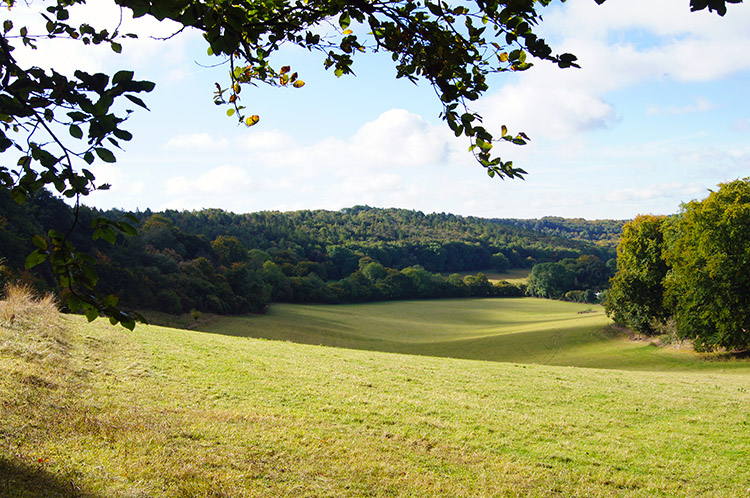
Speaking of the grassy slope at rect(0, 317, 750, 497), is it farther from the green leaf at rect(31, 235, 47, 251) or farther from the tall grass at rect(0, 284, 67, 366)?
the green leaf at rect(31, 235, 47, 251)

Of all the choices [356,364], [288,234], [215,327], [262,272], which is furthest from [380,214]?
[356,364]

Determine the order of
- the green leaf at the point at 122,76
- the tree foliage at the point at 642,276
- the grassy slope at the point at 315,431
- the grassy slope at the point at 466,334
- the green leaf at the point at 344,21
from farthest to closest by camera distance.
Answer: the tree foliage at the point at 642,276 < the grassy slope at the point at 466,334 < the grassy slope at the point at 315,431 < the green leaf at the point at 344,21 < the green leaf at the point at 122,76

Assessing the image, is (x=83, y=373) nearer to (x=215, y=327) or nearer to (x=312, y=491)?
(x=312, y=491)

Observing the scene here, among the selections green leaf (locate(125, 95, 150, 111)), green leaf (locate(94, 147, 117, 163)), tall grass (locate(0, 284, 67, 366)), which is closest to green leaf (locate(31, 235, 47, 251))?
green leaf (locate(94, 147, 117, 163))

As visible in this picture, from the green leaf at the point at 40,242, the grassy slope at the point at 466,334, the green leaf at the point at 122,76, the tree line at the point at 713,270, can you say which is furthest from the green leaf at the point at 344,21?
the grassy slope at the point at 466,334

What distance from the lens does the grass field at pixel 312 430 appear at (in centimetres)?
542

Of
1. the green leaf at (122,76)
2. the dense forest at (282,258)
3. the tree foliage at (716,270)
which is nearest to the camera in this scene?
the green leaf at (122,76)

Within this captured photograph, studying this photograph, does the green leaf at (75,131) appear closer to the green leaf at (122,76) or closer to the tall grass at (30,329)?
the green leaf at (122,76)

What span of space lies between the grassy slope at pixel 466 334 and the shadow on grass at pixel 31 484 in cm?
3097

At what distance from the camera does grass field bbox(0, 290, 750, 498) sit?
17.8ft

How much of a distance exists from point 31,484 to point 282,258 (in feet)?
271

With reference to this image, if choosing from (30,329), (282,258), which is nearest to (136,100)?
(30,329)

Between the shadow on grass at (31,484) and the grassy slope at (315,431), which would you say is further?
the grassy slope at (315,431)

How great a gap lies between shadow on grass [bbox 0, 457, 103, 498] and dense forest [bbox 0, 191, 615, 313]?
360 cm
